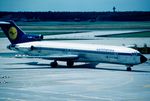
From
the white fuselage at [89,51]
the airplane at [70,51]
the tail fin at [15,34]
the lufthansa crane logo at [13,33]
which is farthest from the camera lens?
the lufthansa crane logo at [13,33]

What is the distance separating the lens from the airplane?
62.8 m

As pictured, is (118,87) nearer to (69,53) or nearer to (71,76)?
(71,76)

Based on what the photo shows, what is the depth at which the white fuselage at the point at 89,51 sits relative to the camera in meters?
62.7

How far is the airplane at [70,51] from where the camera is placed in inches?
2474

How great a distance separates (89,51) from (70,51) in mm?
3409

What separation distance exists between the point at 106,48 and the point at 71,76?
30.9ft

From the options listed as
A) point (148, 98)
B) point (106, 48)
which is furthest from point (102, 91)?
point (106, 48)

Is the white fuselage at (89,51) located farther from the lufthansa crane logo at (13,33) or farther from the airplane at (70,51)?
the lufthansa crane logo at (13,33)

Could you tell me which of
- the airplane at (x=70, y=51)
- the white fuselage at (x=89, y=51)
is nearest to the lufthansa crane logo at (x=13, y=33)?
the airplane at (x=70, y=51)

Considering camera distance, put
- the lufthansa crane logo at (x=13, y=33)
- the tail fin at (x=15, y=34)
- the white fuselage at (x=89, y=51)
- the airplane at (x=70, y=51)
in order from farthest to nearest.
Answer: the lufthansa crane logo at (x=13, y=33)
the tail fin at (x=15, y=34)
the airplane at (x=70, y=51)
the white fuselage at (x=89, y=51)

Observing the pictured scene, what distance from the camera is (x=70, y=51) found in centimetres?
6888

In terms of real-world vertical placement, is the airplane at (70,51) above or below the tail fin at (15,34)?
below

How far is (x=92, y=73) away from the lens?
2370 inches

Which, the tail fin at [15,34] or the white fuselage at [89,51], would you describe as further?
the tail fin at [15,34]
